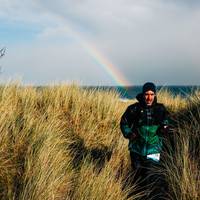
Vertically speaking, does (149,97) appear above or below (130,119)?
above

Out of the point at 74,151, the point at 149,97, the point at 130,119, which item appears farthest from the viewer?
the point at 74,151

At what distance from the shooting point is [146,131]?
7406mm

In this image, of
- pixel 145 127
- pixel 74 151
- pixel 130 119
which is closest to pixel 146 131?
pixel 145 127

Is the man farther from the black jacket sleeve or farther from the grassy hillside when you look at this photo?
the grassy hillside

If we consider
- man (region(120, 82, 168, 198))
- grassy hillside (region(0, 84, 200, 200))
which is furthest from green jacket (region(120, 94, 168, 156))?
grassy hillside (region(0, 84, 200, 200))

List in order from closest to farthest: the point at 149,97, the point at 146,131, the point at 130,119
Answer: the point at 146,131 < the point at 149,97 < the point at 130,119

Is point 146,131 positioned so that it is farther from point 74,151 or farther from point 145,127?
point 74,151

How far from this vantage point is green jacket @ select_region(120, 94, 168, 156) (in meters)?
7.41

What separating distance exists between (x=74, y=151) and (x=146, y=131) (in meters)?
1.50

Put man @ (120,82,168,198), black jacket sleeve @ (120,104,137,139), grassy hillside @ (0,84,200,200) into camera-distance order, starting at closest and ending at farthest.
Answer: grassy hillside @ (0,84,200,200) < man @ (120,82,168,198) < black jacket sleeve @ (120,104,137,139)

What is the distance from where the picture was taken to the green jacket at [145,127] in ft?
24.3

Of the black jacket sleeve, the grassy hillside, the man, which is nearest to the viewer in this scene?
the grassy hillside

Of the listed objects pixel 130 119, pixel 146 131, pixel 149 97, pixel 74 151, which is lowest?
pixel 74 151

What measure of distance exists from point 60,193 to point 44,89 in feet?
21.9
